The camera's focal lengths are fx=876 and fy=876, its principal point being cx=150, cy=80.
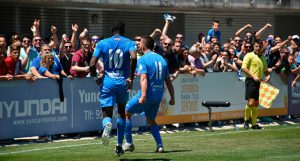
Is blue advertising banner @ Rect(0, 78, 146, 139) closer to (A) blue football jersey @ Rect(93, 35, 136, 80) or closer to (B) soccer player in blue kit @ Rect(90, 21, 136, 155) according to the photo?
(B) soccer player in blue kit @ Rect(90, 21, 136, 155)

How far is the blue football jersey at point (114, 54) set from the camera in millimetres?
14781

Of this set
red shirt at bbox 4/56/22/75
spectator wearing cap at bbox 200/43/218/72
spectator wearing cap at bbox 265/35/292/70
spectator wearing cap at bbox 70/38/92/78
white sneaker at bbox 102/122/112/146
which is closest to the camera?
white sneaker at bbox 102/122/112/146

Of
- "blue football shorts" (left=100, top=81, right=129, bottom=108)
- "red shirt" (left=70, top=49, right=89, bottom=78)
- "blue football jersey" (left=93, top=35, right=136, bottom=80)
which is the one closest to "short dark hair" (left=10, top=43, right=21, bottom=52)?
"red shirt" (left=70, top=49, right=89, bottom=78)

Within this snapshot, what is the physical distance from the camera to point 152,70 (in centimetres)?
1525

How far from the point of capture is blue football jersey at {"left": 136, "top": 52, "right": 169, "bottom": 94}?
15.2 metres

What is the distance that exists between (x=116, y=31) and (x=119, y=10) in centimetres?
1430

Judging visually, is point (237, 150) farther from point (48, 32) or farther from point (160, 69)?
point (48, 32)

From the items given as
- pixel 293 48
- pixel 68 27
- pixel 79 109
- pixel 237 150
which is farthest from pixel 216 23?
pixel 237 150

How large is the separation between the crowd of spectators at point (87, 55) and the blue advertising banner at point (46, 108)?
244 millimetres

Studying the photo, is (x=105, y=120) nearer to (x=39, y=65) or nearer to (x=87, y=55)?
(x=39, y=65)

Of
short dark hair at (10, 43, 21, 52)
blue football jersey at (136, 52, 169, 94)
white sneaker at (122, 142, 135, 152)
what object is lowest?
white sneaker at (122, 142, 135, 152)

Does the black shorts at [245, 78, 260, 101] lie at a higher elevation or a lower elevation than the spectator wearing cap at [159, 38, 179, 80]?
lower

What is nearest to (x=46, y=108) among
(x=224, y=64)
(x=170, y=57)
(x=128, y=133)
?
(x=170, y=57)

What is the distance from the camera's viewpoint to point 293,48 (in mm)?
27391
